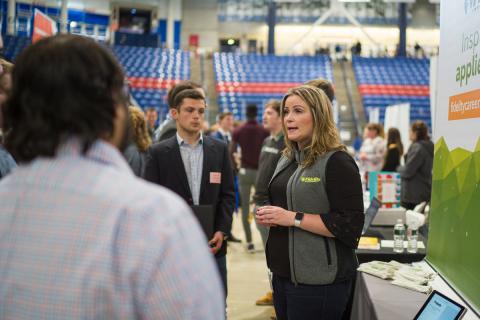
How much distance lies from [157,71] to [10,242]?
19266 mm

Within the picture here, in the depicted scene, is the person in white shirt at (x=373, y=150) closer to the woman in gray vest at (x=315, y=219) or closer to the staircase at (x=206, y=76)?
the woman in gray vest at (x=315, y=219)

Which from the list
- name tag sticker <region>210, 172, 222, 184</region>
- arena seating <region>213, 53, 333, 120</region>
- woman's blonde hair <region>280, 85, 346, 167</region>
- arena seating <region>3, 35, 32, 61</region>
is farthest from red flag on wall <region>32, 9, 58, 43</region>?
arena seating <region>3, 35, 32, 61</region>

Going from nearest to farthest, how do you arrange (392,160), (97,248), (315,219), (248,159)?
(97,248) → (315,219) → (248,159) → (392,160)

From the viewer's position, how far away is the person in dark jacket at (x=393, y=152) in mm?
7027

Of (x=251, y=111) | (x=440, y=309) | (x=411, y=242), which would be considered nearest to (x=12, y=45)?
(x=251, y=111)

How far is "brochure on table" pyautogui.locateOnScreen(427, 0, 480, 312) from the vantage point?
223 cm

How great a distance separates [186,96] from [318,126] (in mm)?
902

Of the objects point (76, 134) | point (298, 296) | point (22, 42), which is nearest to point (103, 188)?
point (76, 134)

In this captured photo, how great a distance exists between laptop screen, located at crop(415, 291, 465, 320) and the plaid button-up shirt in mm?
1289

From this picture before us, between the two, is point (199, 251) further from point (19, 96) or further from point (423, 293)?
point (423, 293)

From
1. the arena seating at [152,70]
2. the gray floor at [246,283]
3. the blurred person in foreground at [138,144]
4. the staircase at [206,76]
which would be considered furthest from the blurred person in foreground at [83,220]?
the staircase at [206,76]

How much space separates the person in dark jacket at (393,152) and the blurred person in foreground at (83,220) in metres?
6.49

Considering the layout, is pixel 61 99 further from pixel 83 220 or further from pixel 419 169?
pixel 419 169

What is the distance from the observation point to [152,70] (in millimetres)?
19641
